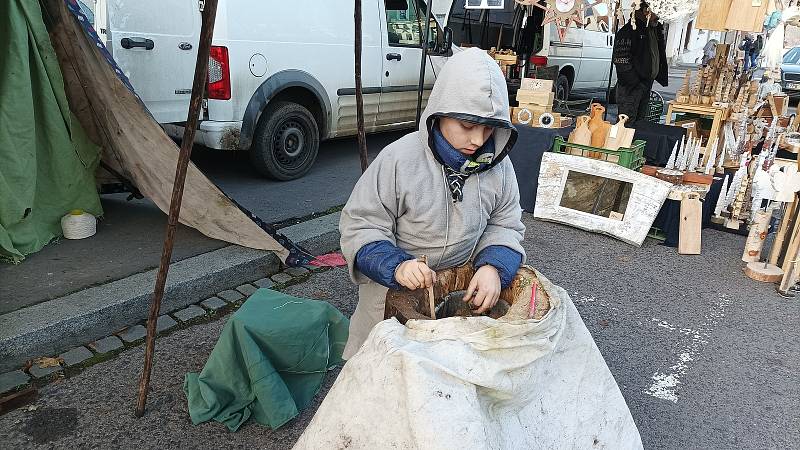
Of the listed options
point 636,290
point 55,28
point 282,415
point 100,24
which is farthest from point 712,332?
point 100,24

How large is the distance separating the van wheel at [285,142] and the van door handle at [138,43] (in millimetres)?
1154

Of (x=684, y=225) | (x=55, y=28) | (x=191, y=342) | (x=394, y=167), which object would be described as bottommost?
(x=191, y=342)

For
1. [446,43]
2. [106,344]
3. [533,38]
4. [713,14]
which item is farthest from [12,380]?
[533,38]

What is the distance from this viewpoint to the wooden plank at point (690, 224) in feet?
15.1

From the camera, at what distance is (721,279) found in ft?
13.8

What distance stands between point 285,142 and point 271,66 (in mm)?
771

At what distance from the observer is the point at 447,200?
1.73m

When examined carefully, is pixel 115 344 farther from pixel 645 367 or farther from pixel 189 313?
pixel 645 367

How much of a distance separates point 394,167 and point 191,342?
179cm

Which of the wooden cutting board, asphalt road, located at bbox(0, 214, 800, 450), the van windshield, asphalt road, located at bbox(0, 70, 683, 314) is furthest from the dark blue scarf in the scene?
the van windshield

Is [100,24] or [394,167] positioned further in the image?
[100,24]

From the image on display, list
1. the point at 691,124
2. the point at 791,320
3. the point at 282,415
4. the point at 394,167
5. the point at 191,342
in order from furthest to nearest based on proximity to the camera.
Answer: the point at 691,124
the point at 791,320
the point at 191,342
the point at 282,415
the point at 394,167

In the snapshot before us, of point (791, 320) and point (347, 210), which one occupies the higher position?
point (347, 210)

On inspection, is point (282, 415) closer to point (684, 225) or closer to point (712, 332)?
point (712, 332)
